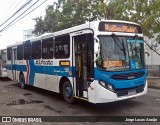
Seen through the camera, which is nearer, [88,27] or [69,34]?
[88,27]

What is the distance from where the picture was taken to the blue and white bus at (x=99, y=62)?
26.9ft

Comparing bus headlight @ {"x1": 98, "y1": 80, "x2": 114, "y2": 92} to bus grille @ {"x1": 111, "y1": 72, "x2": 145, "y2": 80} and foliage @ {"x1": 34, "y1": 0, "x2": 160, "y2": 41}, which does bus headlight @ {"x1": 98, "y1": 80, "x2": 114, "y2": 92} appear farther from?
foliage @ {"x1": 34, "y1": 0, "x2": 160, "y2": 41}

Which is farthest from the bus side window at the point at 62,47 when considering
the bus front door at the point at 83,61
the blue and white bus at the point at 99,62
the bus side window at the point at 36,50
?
the bus side window at the point at 36,50

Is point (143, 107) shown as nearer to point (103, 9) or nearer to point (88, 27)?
point (88, 27)

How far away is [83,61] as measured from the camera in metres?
9.12

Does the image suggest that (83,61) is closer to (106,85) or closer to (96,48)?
(96,48)

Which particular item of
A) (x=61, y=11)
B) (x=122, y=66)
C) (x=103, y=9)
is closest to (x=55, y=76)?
(x=122, y=66)

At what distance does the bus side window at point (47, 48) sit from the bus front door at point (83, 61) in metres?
2.17

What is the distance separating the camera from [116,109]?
30.2ft

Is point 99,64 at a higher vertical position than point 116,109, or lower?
higher

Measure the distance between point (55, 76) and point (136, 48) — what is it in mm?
3829

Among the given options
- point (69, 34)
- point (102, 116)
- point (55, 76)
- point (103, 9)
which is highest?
point (103, 9)

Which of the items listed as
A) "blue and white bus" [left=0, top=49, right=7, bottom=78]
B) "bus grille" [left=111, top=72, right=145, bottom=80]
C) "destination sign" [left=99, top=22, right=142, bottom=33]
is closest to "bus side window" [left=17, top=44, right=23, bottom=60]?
"blue and white bus" [left=0, top=49, right=7, bottom=78]

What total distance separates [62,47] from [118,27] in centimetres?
269
